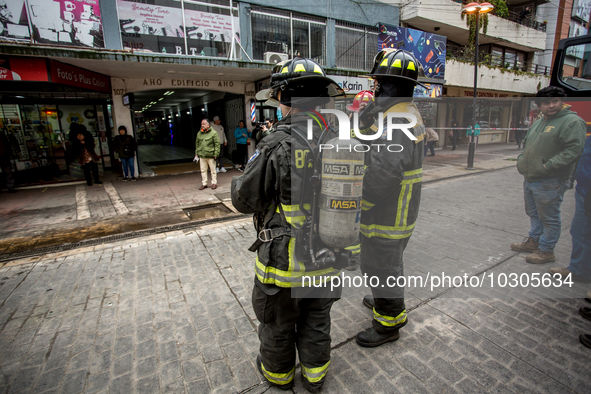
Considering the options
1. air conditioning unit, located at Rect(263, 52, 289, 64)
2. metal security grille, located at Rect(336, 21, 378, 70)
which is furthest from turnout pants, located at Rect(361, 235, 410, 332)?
metal security grille, located at Rect(336, 21, 378, 70)

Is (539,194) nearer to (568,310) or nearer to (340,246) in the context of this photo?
(568,310)

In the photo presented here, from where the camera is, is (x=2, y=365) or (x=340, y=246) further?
(x=2, y=365)

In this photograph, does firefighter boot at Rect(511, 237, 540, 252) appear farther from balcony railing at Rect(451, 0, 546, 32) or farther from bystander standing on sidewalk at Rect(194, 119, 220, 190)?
balcony railing at Rect(451, 0, 546, 32)

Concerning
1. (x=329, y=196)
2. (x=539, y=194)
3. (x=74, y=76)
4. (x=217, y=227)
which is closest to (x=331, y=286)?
(x=329, y=196)

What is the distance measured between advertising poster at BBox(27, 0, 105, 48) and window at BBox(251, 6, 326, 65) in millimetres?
5245

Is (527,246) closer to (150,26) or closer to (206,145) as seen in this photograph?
(206,145)

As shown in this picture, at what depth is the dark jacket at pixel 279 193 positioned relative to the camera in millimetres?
1745

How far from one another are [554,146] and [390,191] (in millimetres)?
2762

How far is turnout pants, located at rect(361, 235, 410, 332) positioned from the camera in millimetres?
2404

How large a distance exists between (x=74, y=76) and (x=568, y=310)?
35.5 feet

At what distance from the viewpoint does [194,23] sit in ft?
31.3

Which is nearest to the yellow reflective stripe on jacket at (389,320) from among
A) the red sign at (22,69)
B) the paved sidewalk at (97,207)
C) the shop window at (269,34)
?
the paved sidewalk at (97,207)

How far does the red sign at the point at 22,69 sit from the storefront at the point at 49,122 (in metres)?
1.49

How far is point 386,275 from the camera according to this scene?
2457 millimetres
